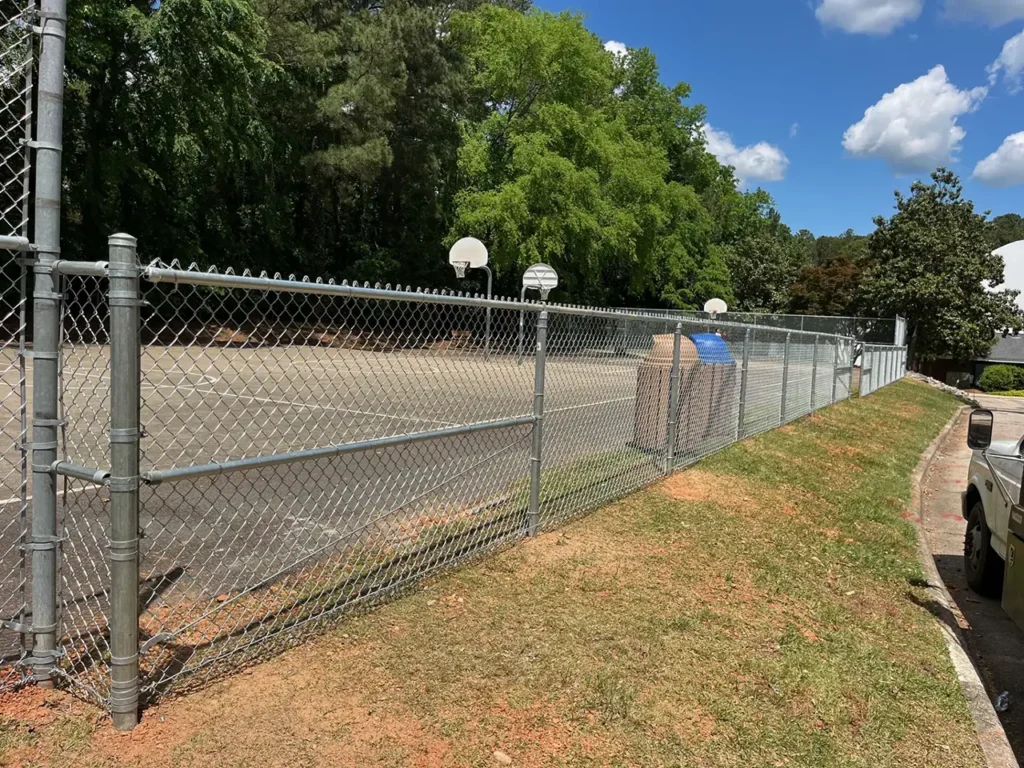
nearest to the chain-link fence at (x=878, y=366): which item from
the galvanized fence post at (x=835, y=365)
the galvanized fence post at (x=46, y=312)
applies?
the galvanized fence post at (x=835, y=365)

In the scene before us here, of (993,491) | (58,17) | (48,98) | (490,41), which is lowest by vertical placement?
(993,491)

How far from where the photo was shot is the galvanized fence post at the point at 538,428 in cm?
489

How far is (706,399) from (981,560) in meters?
3.54

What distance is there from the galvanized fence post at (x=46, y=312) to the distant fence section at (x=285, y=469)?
0.02 m

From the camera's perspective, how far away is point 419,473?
674 cm

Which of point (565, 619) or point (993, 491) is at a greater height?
point (993, 491)

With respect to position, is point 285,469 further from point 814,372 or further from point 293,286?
point 814,372

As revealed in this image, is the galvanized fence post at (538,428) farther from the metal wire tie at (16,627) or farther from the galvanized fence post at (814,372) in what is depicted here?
the galvanized fence post at (814,372)

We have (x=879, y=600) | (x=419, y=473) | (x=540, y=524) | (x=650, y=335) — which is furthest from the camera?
(x=650, y=335)

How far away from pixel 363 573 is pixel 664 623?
175 centimetres

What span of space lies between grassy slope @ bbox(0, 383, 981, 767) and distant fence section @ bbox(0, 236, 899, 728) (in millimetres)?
263

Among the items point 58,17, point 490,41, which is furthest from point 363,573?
point 490,41

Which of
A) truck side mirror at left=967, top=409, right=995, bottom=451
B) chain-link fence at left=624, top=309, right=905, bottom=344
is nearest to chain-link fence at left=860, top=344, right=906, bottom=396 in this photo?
chain-link fence at left=624, top=309, right=905, bottom=344

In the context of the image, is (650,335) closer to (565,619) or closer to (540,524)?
(540,524)
